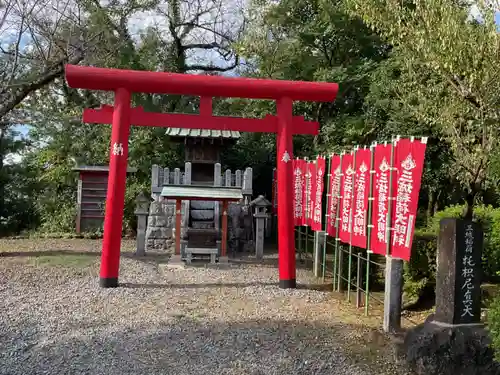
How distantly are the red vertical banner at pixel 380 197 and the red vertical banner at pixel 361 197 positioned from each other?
0.29 m

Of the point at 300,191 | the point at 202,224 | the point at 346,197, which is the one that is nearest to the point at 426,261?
the point at 346,197

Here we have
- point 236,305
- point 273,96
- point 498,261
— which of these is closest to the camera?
point 236,305

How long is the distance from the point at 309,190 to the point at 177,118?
132 inches

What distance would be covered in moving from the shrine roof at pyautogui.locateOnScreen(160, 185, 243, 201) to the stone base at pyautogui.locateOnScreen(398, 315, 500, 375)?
6523 mm

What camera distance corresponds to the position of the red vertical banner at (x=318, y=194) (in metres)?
8.98

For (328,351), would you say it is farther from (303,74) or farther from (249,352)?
(303,74)

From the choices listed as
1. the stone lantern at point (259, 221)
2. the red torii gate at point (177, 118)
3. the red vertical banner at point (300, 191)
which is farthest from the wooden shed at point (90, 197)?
the red torii gate at point (177, 118)

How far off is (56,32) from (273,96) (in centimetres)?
696

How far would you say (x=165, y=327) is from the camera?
18.1ft

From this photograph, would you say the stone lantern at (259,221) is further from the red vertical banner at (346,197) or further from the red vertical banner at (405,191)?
the red vertical banner at (405,191)

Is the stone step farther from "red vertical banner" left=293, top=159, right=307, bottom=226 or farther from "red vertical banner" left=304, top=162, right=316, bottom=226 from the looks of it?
"red vertical banner" left=304, top=162, right=316, bottom=226

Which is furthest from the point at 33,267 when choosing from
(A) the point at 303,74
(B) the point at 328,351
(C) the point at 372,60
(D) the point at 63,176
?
(C) the point at 372,60

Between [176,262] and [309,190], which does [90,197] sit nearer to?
[176,262]

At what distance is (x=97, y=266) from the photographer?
30.6 feet
